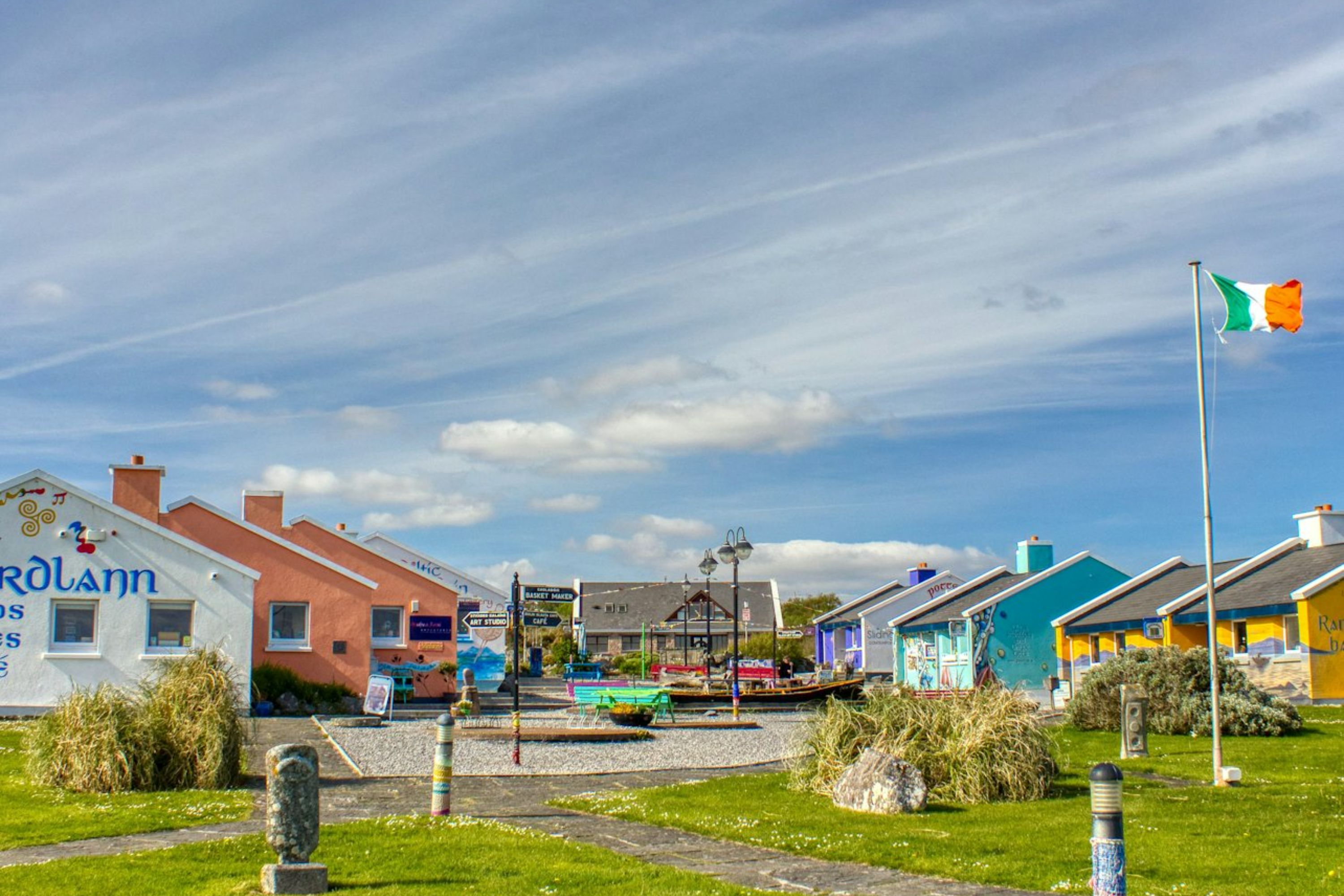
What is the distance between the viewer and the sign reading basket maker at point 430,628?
3281 centimetres

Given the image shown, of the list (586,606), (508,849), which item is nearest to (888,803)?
(508,849)

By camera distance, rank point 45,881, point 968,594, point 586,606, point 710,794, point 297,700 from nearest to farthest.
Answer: point 45,881
point 710,794
point 297,700
point 968,594
point 586,606

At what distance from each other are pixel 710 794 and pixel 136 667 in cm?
1648

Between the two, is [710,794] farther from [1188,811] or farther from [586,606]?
[586,606]

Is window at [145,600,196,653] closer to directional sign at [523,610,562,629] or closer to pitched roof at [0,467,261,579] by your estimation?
pitched roof at [0,467,261,579]

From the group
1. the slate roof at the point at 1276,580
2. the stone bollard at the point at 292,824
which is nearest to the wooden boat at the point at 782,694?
the slate roof at the point at 1276,580

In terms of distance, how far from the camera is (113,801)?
45.5 ft

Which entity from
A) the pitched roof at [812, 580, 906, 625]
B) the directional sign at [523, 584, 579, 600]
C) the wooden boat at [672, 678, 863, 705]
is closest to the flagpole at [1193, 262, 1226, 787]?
the directional sign at [523, 584, 579, 600]

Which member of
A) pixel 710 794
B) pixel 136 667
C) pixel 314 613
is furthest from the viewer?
pixel 314 613

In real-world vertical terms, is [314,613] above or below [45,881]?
above

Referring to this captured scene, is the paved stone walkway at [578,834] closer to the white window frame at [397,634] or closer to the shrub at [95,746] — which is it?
the shrub at [95,746]

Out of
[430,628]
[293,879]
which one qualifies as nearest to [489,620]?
[293,879]

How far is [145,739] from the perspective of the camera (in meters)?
15.1

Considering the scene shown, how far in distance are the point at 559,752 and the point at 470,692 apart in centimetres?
772
